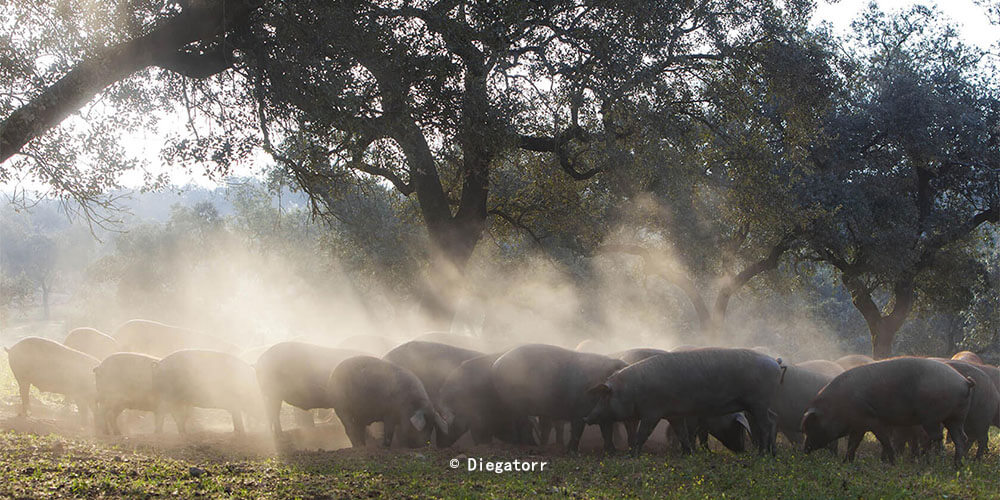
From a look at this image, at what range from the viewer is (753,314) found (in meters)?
61.4

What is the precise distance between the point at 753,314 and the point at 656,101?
1881 inches

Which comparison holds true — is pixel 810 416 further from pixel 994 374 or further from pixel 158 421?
pixel 158 421

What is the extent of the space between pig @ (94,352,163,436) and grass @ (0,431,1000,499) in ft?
9.53

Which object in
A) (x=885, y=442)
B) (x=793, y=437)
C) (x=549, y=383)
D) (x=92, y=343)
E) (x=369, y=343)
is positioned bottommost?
(x=885, y=442)

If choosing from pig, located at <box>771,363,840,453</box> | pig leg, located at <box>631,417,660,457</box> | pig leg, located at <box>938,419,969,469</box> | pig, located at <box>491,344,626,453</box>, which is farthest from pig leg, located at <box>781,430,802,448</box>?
pig, located at <box>491,344,626,453</box>

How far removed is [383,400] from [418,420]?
798mm

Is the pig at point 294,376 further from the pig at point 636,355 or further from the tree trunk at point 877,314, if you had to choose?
the tree trunk at point 877,314

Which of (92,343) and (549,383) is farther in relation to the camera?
(92,343)

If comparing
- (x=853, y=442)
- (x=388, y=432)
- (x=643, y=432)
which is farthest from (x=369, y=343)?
(x=853, y=442)

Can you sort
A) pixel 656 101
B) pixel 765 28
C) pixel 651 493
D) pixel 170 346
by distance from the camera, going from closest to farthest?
pixel 651 493 → pixel 656 101 → pixel 765 28 → pixel 170 346

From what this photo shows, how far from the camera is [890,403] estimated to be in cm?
1165

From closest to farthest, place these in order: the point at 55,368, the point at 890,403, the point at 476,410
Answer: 1. the point at 890,403
2. the point at 476,410
3. the point at 55,368

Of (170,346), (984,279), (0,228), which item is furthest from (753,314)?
(0,228)

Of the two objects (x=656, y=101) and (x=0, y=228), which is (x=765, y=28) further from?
(x=0, y=228)
